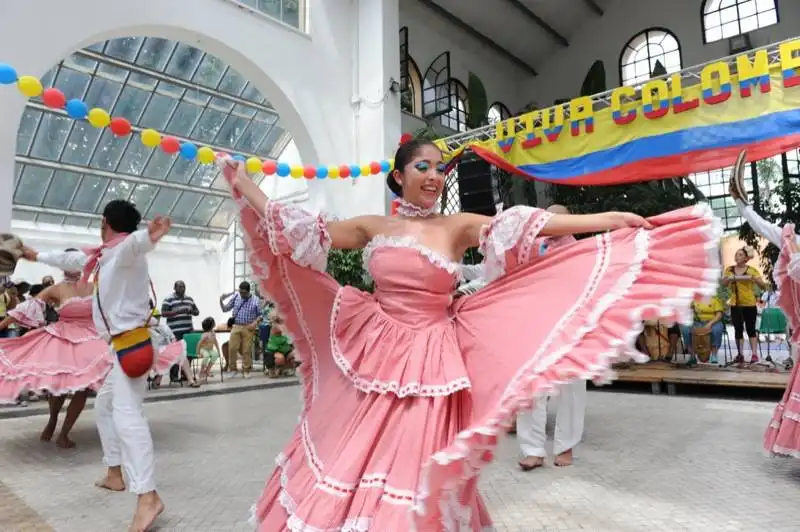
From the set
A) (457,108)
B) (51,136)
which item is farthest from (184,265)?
(457,108)

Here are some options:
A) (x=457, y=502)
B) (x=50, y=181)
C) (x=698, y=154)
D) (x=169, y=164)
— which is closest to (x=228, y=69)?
(x=169, y=164)

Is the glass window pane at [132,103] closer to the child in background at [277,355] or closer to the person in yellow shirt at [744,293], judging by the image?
the child in background at [277,355]

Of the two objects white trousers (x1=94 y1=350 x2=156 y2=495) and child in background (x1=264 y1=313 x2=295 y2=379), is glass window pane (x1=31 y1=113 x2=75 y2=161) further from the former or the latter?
white trousers (x1=94 y1=350 x2=156 y2=495)

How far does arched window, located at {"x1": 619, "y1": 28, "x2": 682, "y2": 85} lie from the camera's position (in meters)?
15.2

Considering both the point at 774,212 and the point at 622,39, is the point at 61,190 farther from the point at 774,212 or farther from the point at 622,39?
the point at 622,39

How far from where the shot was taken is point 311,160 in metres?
9.94

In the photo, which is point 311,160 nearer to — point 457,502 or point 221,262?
point 221,262

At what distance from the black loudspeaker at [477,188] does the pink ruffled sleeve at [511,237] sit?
8.00 meters

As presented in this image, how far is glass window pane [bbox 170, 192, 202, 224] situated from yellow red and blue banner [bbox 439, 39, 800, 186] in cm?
888

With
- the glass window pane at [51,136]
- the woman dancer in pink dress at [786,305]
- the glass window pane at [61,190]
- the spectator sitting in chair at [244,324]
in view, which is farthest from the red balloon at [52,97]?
the glass window pane at [61,190]

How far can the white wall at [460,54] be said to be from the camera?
1394 centimetres

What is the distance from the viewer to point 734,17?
14414 millimetres

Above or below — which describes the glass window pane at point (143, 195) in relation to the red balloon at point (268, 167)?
above

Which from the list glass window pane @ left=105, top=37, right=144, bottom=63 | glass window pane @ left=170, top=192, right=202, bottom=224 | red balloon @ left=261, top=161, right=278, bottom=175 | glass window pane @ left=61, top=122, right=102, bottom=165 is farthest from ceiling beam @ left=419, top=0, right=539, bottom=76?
red balloon @ left=261, top=161, right=278, bottom=175
